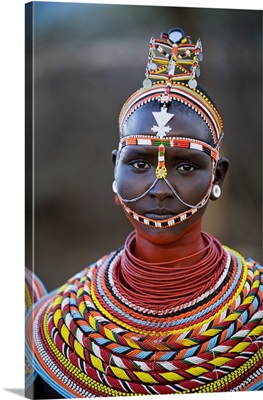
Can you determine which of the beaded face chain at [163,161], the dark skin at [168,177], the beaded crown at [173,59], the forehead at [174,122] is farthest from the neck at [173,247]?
the beaded crown at [173,59]

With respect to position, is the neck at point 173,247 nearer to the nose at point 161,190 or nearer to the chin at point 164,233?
the chin at point 164,233

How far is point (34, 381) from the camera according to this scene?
18.2 ft

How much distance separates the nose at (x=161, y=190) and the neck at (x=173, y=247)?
0.94 feet

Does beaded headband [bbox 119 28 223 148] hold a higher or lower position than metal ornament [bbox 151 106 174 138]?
higher

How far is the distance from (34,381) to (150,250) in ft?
3.49

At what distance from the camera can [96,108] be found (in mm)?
5613

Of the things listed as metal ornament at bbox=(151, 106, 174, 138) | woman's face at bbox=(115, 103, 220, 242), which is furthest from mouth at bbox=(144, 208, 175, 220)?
metal ornament at bbox=(151, 106, 174, 138)

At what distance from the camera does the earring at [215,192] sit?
5.56 metres

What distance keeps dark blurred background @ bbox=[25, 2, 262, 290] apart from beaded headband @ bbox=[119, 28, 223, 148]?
Result: 77 mm

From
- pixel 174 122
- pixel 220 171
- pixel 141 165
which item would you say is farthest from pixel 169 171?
pixel 220 171

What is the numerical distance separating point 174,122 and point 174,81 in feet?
0.86

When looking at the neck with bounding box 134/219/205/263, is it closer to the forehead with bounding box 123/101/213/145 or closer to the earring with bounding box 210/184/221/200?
the earring with bounding box 210/184/221/200

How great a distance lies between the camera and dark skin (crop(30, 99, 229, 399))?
539 cm

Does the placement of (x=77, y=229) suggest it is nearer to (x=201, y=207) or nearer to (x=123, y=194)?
(x=123, y=194)
